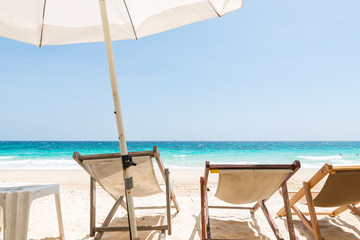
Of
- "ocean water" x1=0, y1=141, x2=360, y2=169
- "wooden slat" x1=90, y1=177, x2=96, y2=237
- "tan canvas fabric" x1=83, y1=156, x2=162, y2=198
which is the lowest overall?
"ocean water" x1=0, y1=141, x2=360, y2=169

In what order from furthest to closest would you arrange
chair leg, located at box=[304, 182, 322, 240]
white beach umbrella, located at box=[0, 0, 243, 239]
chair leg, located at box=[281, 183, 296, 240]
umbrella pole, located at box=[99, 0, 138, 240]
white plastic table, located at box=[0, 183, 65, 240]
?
chair leg, located at box=[304, 182, 322, 240] < chair leg, located at box=[281, 183, 296, 240] < white beach umbrella, located at box=[0, 0, 243, 239] < white plastic table, located at box=[0, 183, 65, 240] < umbrella pole, located at box=[99, 0, 138, 240]

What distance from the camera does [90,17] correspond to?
2.06 meters

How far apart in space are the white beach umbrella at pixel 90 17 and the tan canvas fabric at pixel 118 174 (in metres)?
1.22

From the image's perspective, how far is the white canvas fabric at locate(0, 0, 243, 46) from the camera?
1.88 metres

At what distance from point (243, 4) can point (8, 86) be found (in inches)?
1928

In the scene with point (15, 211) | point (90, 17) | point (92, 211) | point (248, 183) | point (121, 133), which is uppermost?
point (90, 17)

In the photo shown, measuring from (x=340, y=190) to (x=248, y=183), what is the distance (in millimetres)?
875

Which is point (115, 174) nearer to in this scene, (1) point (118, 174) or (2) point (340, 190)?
(1) point (118, 174)

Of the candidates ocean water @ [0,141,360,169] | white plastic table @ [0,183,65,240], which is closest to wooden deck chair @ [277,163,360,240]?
white plastic table @ [0,183,65,240]

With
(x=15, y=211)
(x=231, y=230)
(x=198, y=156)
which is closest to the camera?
(x=15, y=211)

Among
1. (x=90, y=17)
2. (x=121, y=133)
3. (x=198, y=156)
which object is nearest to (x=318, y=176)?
(x=121, y=133)

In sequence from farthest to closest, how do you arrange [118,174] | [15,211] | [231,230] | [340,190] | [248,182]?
[231,230], [118,174], [248,182], [340,190], [15,211]

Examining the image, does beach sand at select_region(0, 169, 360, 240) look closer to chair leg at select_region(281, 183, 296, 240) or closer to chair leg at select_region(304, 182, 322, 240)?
chair leg at select_region(304, 182, 322, 240)

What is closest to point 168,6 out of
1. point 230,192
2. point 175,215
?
point 230,192
